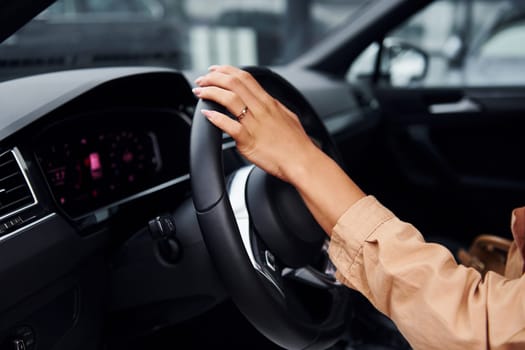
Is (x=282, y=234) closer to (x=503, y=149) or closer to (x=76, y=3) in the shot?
(x=76, y=3)

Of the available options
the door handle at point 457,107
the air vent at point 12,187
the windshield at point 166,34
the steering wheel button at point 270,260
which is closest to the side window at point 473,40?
the door handle at point 457,107

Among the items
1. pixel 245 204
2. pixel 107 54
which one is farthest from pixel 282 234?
pixel 107 54

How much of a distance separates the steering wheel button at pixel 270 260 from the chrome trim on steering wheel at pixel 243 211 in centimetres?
3

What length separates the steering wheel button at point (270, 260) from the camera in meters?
0.87

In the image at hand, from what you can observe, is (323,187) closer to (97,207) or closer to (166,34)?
(97,207)

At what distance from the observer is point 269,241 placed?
91cm

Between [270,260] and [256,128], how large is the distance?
0.73 ft

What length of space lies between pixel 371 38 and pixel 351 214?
1386 mm

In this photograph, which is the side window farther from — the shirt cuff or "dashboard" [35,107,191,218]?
the shirt cuff

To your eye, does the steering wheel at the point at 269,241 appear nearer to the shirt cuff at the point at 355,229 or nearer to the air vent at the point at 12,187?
the shirt cuff at the point at 355,229

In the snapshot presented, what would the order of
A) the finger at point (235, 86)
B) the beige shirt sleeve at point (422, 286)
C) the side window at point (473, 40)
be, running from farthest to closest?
the side window at point (473, 40) → the finger at point (235, 86) → the beige shirt sleeve at point (422, 286)

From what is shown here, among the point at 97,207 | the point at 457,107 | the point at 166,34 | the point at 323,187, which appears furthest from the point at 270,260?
the point at 166,34

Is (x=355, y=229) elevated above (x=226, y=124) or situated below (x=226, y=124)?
below

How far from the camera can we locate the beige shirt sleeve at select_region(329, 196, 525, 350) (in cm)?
69
